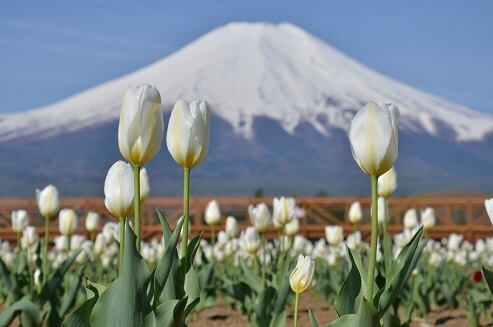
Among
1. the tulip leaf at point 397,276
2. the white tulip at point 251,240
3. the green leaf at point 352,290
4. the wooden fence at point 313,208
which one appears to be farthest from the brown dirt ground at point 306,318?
the wooden fence at point 313,208

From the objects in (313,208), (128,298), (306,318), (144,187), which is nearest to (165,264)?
→ (128,298)

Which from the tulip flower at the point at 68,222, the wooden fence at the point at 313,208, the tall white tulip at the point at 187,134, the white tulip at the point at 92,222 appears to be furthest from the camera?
the wooden fence at the point at 313,208

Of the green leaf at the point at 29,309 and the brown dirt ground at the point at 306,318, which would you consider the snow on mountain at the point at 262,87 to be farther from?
the green leaf at the point at 29,309

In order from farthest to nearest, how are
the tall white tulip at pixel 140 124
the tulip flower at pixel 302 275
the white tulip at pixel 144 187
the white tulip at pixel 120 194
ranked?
the tulip flower at pixel 302 275 < the white tulip at pixel 144 187 < the white tulip at pixel 120 194 < the tall white tulip at pixel 140 124

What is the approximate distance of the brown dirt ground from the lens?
5.20 metres

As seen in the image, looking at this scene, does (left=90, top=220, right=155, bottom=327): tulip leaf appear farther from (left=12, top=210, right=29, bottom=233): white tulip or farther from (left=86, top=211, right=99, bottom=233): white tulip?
(left=86, top=211, right=99, bottom=233): white tulip

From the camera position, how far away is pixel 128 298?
5.99 feet

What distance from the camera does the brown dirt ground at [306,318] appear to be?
520cm

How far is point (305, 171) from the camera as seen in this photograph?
6265 inches

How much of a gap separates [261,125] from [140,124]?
145339 millimetres

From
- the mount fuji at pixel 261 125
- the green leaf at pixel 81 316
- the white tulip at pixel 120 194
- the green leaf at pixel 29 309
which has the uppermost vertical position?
the mount fuji at pixel 261 125

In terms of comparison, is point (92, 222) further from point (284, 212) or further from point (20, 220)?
point (284, 212)

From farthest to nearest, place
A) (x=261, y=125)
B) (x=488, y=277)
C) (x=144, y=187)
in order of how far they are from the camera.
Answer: (x=261, y=125) < (x=144, y=187) < (x=488, y=277)

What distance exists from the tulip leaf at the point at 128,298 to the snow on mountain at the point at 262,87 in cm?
10805
